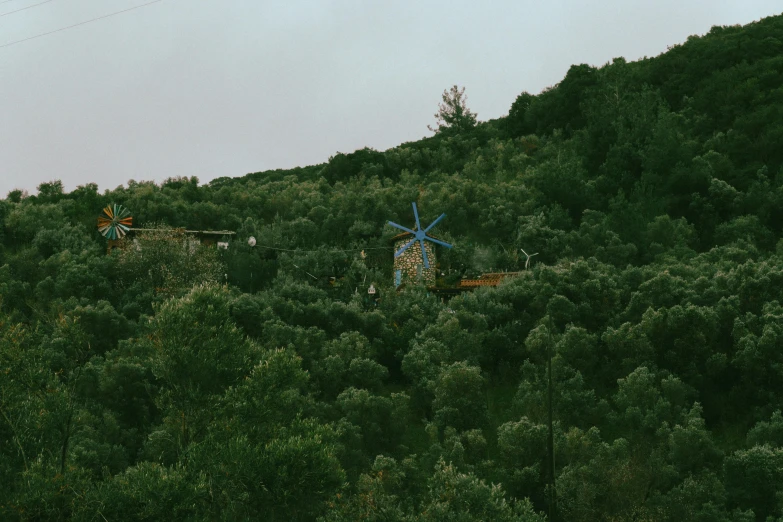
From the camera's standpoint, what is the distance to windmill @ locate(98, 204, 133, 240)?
5241 centimetres

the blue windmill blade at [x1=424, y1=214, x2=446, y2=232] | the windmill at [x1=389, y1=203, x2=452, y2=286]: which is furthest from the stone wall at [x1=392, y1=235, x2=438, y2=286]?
the blue windmill blade at [x1=424, y1=214, x2=446, y2=232]

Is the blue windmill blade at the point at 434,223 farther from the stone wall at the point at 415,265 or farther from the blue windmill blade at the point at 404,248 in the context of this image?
the blue windmill blade at the point at 404,248

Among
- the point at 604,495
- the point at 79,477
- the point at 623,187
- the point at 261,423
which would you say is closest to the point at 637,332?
the point at 604,495

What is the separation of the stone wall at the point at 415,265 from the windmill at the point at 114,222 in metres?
16.0

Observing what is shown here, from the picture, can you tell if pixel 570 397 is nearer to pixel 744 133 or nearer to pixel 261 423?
pixel 261 423

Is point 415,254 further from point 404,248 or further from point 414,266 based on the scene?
point 404,248

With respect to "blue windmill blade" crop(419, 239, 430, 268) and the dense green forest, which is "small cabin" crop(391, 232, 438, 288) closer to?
"blue windmill blade" crop(419, 239, 430, 268)

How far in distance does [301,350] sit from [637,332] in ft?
42.7

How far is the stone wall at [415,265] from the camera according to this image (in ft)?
155

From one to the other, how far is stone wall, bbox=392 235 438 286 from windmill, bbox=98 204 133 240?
1599 cm

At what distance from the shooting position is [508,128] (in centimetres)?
8050

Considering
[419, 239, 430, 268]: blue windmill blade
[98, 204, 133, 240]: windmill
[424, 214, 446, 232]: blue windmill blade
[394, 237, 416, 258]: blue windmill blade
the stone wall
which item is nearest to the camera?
the stone wall

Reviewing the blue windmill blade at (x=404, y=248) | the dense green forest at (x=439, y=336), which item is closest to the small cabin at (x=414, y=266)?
the blue windmill blade at (x=404, y=248)

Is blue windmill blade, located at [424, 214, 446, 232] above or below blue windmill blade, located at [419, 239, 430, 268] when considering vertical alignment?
above
